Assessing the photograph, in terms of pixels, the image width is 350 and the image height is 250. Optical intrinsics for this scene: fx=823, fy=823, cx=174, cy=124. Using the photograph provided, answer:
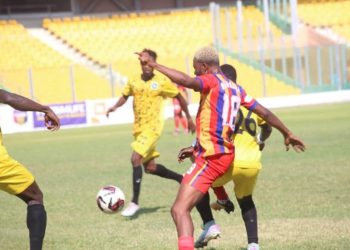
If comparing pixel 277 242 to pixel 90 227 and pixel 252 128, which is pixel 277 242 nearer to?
pixel 252 128

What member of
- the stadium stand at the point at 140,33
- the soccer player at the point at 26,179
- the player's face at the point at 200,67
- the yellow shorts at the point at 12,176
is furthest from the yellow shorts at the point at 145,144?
the stadium stand at the point at 140,33

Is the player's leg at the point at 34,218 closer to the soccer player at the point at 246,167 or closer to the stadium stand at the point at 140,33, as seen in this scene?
the soccer player at the point at 246,167

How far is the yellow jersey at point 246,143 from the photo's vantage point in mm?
7941

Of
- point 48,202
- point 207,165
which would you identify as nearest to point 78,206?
point 48,202

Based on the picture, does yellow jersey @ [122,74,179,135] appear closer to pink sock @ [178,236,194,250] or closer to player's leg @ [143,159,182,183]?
player's leg @ [143,159,182,183]

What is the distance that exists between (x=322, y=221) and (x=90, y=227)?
2.95 meters

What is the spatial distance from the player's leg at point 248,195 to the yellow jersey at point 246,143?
0.07 m

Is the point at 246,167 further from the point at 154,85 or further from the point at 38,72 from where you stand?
the point at 38,72

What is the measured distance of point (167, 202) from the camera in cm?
1255

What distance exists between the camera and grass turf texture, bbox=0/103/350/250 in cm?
927

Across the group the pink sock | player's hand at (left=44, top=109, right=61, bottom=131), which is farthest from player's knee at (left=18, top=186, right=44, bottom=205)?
the pink sock

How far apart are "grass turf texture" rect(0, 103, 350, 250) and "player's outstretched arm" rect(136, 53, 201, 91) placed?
2.38 metres

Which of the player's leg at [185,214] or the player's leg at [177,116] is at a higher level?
the player's leg at [185,214]

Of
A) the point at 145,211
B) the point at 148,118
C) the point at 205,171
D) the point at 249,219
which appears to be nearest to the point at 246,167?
the point at 249,219
